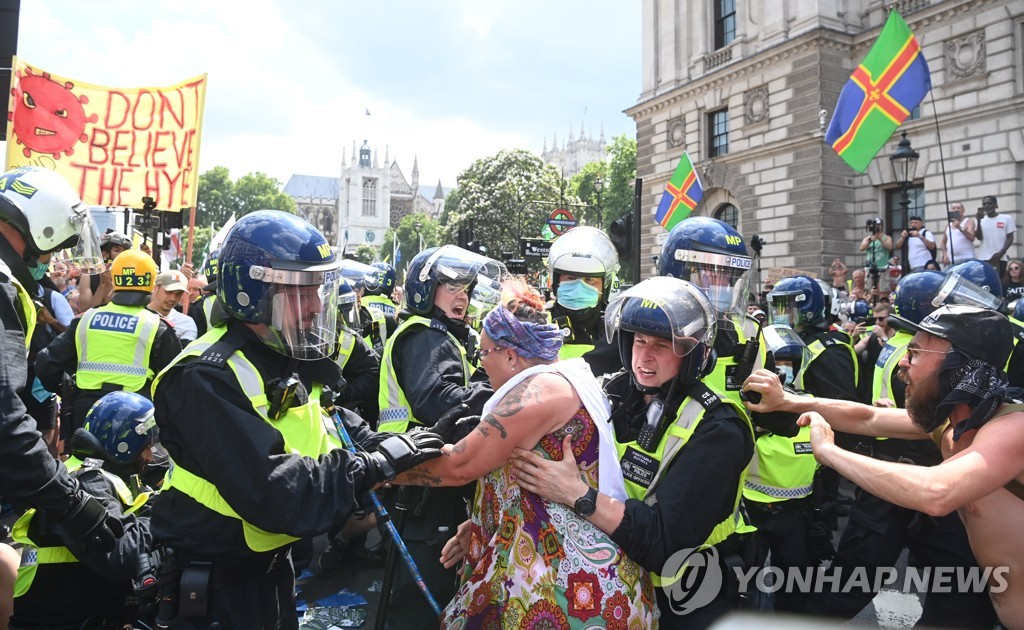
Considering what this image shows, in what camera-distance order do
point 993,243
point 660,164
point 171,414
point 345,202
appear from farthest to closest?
point 345,202 < point 660,164 < point 993,243 < point 171,414

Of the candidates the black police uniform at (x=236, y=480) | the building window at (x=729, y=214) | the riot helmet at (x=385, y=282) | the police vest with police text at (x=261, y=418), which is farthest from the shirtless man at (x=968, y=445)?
the building window at (x=729, y=214)

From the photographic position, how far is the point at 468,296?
447 cm

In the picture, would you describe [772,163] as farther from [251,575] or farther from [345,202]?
[345,202]

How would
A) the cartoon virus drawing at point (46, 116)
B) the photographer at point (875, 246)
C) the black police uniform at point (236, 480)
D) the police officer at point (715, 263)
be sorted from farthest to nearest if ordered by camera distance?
the photographer at point (875, 246)
the cartoon virus drawing at point (46, 116)
the police officer at point (715, 263)
the black police uniform at point (236, 480)

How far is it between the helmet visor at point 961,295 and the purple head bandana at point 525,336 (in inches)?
106

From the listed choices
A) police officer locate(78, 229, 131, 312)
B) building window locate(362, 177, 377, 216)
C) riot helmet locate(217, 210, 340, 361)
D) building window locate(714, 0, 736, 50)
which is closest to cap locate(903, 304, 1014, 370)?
riot helmet locate(217, 210, 340, 361)

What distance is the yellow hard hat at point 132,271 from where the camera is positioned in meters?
5.68

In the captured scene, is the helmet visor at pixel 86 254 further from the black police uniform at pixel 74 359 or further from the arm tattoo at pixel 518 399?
A: the arm tattoo at pixel 518 399

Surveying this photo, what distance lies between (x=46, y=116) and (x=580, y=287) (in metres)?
7.30

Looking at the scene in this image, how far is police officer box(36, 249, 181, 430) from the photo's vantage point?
5551 millimetres

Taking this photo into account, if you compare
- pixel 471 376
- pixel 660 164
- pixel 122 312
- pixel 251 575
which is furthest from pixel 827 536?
pixel 660 164

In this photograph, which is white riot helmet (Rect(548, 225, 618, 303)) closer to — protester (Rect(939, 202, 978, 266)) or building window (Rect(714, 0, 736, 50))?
protester (Rect(939, 202, 978, 266))

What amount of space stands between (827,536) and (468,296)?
9.46 feet

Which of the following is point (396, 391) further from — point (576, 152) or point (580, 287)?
point (576, 152)
